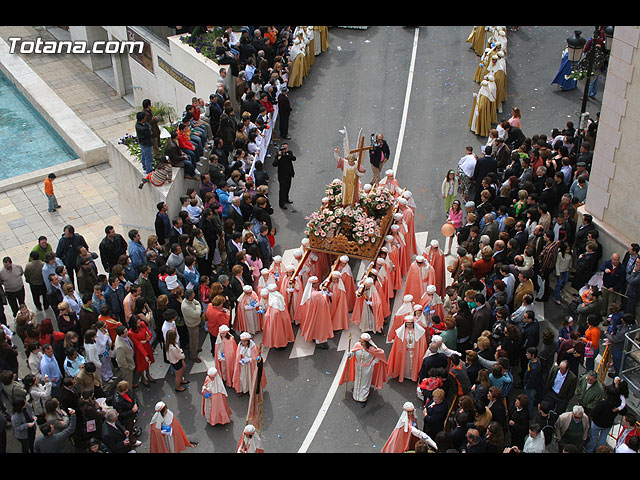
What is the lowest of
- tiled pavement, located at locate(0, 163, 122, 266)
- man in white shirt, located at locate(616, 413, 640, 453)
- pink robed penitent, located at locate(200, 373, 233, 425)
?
tiled pavement, located at locate(0, 163, 122, 266)

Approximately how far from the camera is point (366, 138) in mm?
20594

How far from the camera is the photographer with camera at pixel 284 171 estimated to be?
56.9ft

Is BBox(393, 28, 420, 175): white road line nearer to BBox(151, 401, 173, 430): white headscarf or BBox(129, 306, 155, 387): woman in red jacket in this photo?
BBox(129, 306, 155, 387): woman in red jacket

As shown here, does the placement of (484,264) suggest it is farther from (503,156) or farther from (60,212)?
(60,212)

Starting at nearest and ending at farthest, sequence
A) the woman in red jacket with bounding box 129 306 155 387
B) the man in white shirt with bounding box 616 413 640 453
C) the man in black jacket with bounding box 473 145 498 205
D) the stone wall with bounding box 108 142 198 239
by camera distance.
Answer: the man in white shirt with bounding box 616 413 640 453
the woman in red jacket with bounding box 129 306 155 387
the stone wall with bounding box 108 142 198 239
the man in black jacket with bounding box 473 145 498 205

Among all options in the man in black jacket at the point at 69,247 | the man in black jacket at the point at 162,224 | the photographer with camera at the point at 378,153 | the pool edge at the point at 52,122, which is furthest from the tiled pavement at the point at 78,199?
the photographer with camera at the point at 378,153

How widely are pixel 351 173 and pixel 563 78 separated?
10.2 metres

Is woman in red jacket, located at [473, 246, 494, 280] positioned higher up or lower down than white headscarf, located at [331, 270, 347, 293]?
higher up

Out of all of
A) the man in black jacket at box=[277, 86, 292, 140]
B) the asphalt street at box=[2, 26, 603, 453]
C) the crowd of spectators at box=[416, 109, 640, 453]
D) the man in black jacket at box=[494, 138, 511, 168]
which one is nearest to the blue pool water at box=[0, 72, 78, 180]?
the man in black jacket at box=[277, 86, 292, 140]

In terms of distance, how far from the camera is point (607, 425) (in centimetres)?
1122

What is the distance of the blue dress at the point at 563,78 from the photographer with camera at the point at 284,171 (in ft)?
29.6

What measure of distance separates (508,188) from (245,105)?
7.27 m

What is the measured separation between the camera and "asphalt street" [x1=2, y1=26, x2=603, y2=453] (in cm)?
1279

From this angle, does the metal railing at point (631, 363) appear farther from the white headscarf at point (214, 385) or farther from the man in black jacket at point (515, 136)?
the man in black jacket at point (515, 136)
